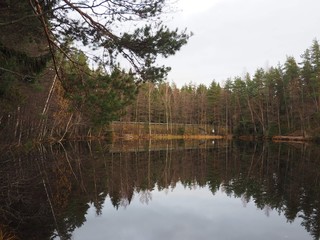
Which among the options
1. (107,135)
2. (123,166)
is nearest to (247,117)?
(107,135)

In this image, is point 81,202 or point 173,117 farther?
point 173,117

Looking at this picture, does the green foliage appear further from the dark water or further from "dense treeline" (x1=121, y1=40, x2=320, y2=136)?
"dense treeline" (x1=121, y1=40, x2=320, y2=136)

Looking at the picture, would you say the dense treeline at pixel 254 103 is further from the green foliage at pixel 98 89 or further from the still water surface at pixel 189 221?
the green foliage at pixel 98 89

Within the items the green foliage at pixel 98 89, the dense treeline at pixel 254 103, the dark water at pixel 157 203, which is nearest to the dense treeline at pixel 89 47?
the green foliage at pixel 98 89

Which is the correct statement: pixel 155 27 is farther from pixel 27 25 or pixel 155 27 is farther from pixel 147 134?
pixel 147 134

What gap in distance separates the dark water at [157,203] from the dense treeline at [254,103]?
125ft

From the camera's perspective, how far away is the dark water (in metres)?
10.1

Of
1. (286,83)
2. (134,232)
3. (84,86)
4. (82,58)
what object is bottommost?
(134,232)

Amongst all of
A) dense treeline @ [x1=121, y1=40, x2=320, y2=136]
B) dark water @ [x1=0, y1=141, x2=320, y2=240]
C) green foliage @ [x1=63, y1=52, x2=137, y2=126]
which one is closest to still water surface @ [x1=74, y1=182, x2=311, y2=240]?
dark water @ [x1=0, y1=141, x2=320, y2=240]

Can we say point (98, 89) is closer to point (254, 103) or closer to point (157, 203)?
point (157, 203)

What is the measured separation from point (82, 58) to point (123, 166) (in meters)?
14.4

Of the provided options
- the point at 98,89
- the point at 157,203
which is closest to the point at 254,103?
the point at 157,203

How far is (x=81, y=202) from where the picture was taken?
1293cm

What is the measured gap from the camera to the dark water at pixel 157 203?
1011 centimetres
